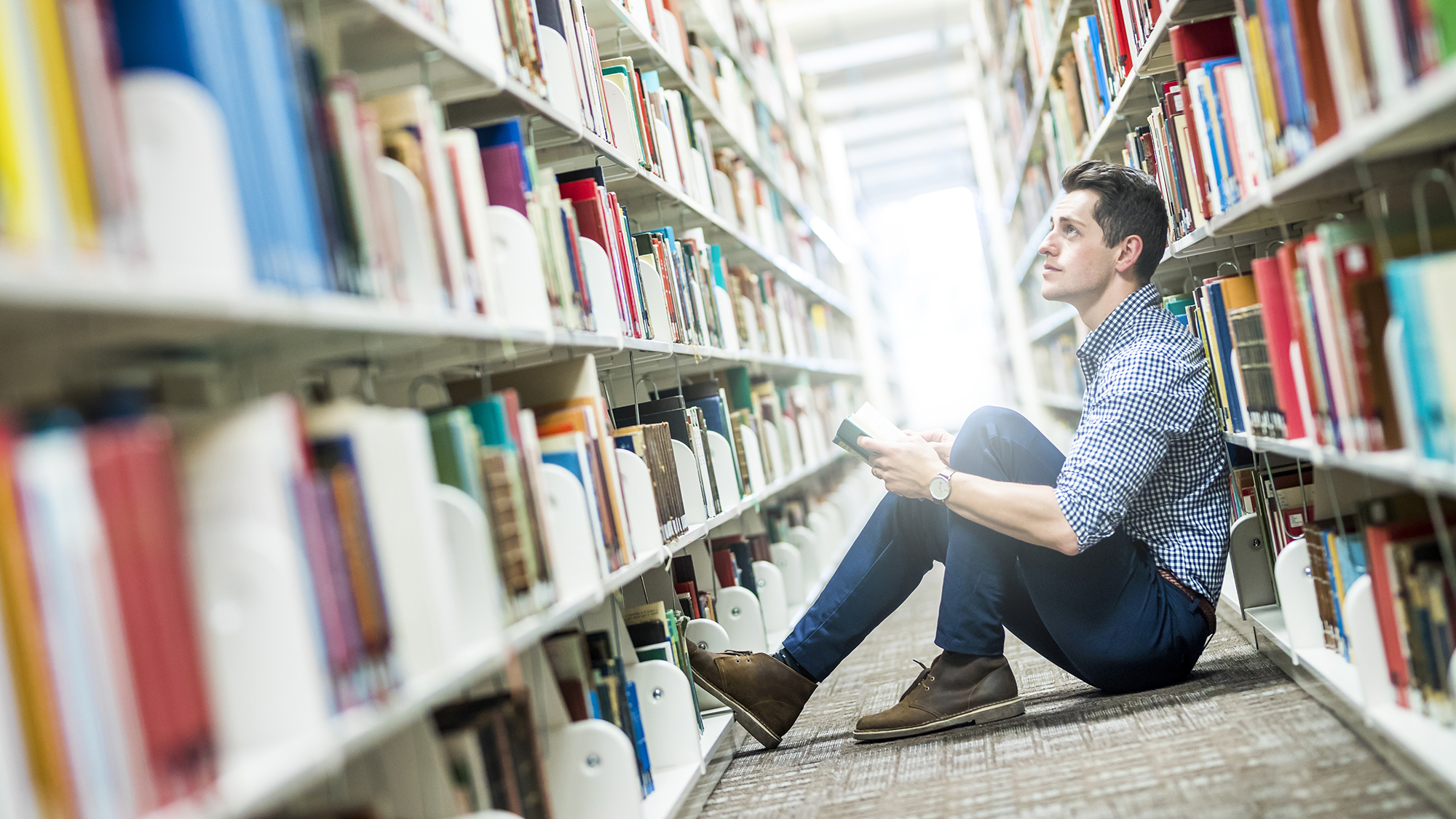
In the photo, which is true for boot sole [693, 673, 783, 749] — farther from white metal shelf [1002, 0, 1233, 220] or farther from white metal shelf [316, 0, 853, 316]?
white metal shelf [1002, 0, 1233, 220]

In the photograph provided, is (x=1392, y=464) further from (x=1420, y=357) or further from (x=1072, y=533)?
(x=1072, y=533)

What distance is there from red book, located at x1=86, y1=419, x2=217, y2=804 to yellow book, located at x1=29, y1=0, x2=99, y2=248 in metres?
→ 0.16

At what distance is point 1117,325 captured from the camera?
2211mm

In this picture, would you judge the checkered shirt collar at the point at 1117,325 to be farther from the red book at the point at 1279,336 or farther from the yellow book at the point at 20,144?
the yellow book at the point at 20,144

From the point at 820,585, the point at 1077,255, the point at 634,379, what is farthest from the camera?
the point at 820,585

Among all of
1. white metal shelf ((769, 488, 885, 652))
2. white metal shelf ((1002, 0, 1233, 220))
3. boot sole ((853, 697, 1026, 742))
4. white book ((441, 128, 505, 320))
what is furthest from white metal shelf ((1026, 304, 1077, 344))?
white book ((441, 128, 505, 320))

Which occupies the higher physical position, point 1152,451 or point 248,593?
point 248,593

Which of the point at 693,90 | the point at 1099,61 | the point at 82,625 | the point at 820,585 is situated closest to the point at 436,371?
the point at 82,625

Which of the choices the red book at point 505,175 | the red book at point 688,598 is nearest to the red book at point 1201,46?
the red book at point 505,175

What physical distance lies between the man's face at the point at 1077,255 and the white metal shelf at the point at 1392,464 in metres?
0.63

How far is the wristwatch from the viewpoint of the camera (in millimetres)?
2045

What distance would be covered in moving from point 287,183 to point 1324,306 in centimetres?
122

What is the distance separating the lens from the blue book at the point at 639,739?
6.14ft

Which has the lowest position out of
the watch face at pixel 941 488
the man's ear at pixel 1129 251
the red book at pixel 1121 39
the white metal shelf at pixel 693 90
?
the watch face at pixel 941 488
